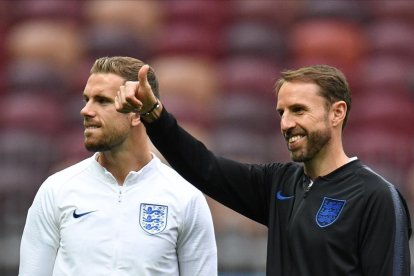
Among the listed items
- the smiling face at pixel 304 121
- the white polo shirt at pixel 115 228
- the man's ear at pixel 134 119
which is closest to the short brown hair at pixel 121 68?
the man's ear at pixel 134 119

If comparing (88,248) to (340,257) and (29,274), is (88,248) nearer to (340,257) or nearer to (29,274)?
(29,274)

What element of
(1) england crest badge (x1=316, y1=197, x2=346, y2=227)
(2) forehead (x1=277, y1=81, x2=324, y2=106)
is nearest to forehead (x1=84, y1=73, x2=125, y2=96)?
(2) forehead (x1=277, y1=81, x2=324, y2=106)

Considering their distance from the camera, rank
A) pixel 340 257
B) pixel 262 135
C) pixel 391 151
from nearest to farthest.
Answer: pixel 340 257
pixel 391 151
pixel 262 135

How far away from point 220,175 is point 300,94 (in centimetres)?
45

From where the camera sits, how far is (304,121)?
4.25 metres

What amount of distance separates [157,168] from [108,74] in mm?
436

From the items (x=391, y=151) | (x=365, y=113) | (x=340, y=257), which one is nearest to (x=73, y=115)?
(x=365, y=113)

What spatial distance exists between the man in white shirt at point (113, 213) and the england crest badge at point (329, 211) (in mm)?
640

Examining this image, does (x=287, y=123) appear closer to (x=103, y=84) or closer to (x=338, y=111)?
(x=338, y=111)

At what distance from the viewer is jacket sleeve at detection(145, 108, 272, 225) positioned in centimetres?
436

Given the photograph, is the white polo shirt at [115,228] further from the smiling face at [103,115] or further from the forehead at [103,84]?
the forehead at [103,84]

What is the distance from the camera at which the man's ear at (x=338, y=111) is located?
14.2 ft

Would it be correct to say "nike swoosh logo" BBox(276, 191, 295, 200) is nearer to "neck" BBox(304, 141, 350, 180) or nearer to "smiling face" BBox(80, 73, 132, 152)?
"neck" BBox(304, 141, 350, 180)

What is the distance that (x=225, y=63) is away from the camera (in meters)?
12.7
